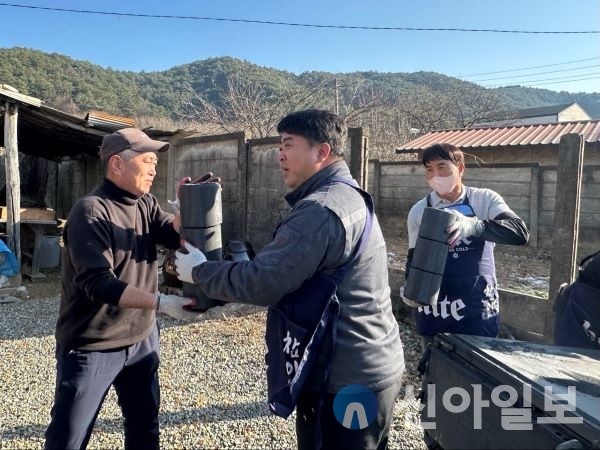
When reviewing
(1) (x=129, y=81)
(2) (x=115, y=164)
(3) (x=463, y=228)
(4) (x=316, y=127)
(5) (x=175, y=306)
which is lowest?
(5) (x=175, y=306)

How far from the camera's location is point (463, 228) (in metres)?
2.10

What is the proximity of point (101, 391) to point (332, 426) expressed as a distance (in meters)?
0.99

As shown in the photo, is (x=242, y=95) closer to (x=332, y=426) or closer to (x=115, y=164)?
(x=115, y=164)

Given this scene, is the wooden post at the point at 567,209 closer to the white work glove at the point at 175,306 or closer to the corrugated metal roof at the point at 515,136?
the white work glove at the point at 175,306

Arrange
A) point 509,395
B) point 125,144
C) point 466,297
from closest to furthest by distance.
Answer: point 509,395 < point 125,144 < point 466,297

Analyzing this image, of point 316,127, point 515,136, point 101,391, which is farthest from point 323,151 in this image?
point 515,136

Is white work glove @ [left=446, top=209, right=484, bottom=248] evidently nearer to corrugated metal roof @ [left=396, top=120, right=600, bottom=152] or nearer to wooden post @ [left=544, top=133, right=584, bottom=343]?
wooden post @ [left=544, top=133, right=584, bottom=343]

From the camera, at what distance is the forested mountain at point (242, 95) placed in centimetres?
1217

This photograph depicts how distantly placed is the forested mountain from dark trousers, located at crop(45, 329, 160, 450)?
9526 millimetres

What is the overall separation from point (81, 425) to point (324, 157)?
143 cm

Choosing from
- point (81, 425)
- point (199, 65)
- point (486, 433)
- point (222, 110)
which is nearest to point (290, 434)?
point (81, 425)

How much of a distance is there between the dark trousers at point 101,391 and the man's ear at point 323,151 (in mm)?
1199

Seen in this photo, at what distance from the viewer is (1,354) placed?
3977 millimetres

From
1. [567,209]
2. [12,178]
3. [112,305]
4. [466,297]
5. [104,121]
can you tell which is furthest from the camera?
[104,121]
